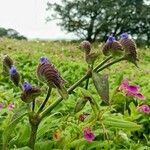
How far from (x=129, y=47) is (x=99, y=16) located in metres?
23.7

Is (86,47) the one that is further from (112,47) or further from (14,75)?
(14,75)

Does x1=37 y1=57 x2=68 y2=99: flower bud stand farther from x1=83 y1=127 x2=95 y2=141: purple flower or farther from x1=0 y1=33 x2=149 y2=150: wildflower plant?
x1=83 y1=127 x2=95 y2=141: purple flower

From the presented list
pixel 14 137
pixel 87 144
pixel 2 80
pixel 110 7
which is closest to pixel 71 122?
pixel 87 144

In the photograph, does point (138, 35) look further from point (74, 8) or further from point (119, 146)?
point (119, 146)

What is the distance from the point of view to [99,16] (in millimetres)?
25859

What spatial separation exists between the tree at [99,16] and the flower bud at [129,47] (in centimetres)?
2306

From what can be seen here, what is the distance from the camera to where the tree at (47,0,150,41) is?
1008 inches

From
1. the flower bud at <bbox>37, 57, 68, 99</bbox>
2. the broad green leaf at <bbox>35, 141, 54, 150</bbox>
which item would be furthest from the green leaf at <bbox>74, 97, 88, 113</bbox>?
the flower bud at <bbox>37, 57, 68, 99</bbox>

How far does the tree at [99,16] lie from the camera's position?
2559cm

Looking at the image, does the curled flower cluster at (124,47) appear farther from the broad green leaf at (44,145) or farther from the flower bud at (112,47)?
the broad green leaf at (44,145)

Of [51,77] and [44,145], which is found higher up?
[51,77]

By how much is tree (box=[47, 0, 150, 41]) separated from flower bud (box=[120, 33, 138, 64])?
2306cm

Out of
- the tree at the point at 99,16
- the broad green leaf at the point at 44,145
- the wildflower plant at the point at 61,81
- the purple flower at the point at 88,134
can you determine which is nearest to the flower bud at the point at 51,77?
the wildflower plant at the point at 61,81

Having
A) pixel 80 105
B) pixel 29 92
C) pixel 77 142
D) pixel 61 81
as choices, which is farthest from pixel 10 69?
pixel 77 142
